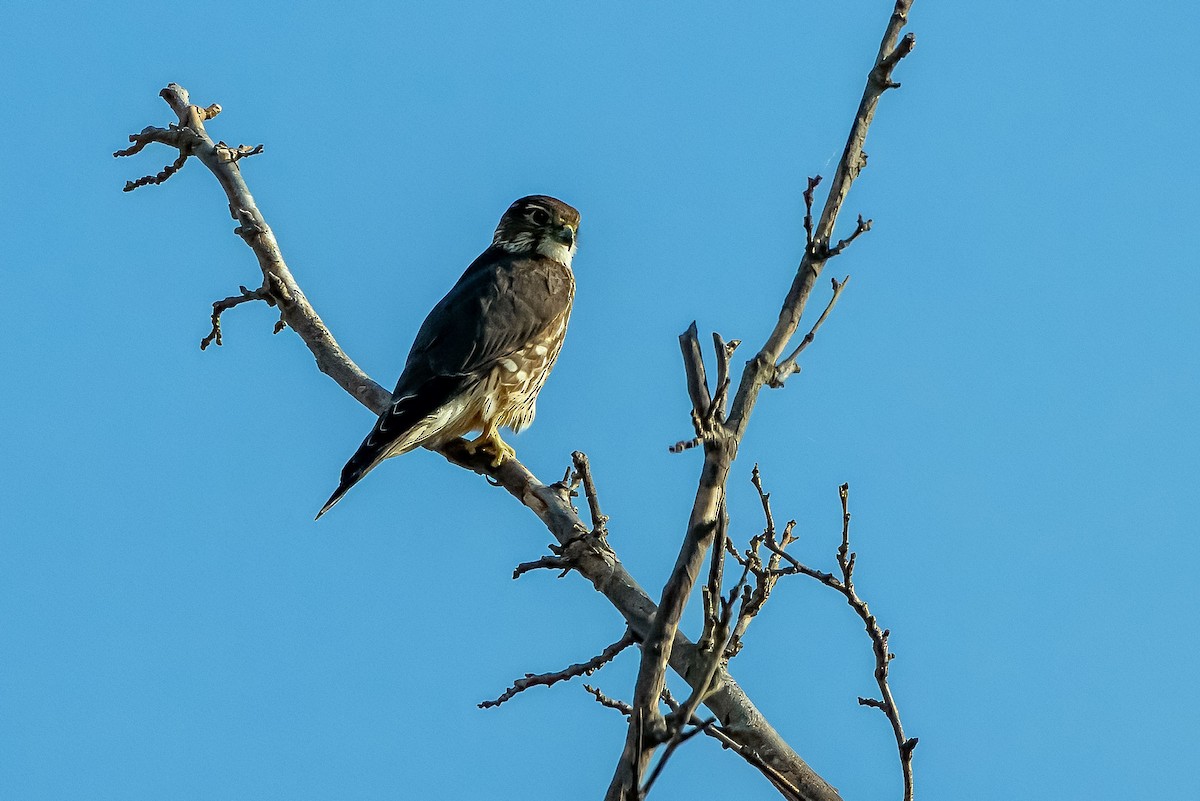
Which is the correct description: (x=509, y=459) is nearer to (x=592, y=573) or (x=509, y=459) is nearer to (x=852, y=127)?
(x=592, y=573)

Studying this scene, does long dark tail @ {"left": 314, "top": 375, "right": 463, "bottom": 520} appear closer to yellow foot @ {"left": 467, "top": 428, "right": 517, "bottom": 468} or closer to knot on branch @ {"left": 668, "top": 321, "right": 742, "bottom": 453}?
yellow foot @ {"left": 467, "top": 428, "right": 517, "bottom": 468}

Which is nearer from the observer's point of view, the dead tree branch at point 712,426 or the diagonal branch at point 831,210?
the dead tree branch at point 712,426

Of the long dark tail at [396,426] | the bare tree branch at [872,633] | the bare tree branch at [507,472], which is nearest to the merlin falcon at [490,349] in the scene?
the long dark tail at [396,426]

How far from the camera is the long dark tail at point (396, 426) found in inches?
204

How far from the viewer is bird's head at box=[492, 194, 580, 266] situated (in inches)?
274

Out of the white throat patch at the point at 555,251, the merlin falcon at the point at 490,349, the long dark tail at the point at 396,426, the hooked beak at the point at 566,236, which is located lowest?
the long dark tail at the point at 396,426

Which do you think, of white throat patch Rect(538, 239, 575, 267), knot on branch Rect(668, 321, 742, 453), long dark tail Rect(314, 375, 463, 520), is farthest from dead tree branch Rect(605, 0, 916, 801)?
white throat patch Rect(538, 239, 575, 267)

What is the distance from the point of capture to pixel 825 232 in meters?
3.11

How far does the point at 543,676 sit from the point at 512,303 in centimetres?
285

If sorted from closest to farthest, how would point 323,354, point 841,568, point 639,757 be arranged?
point 639,757 → point 841,568 → point 323,354

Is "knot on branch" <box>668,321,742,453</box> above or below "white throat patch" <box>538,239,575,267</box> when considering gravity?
below

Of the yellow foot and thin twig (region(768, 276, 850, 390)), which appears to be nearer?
thin twig (region(768, 276, 850, 390))

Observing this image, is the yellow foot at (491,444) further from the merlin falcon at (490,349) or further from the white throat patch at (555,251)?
the white throat patch at (555,251)

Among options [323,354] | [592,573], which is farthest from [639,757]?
[323,354]
